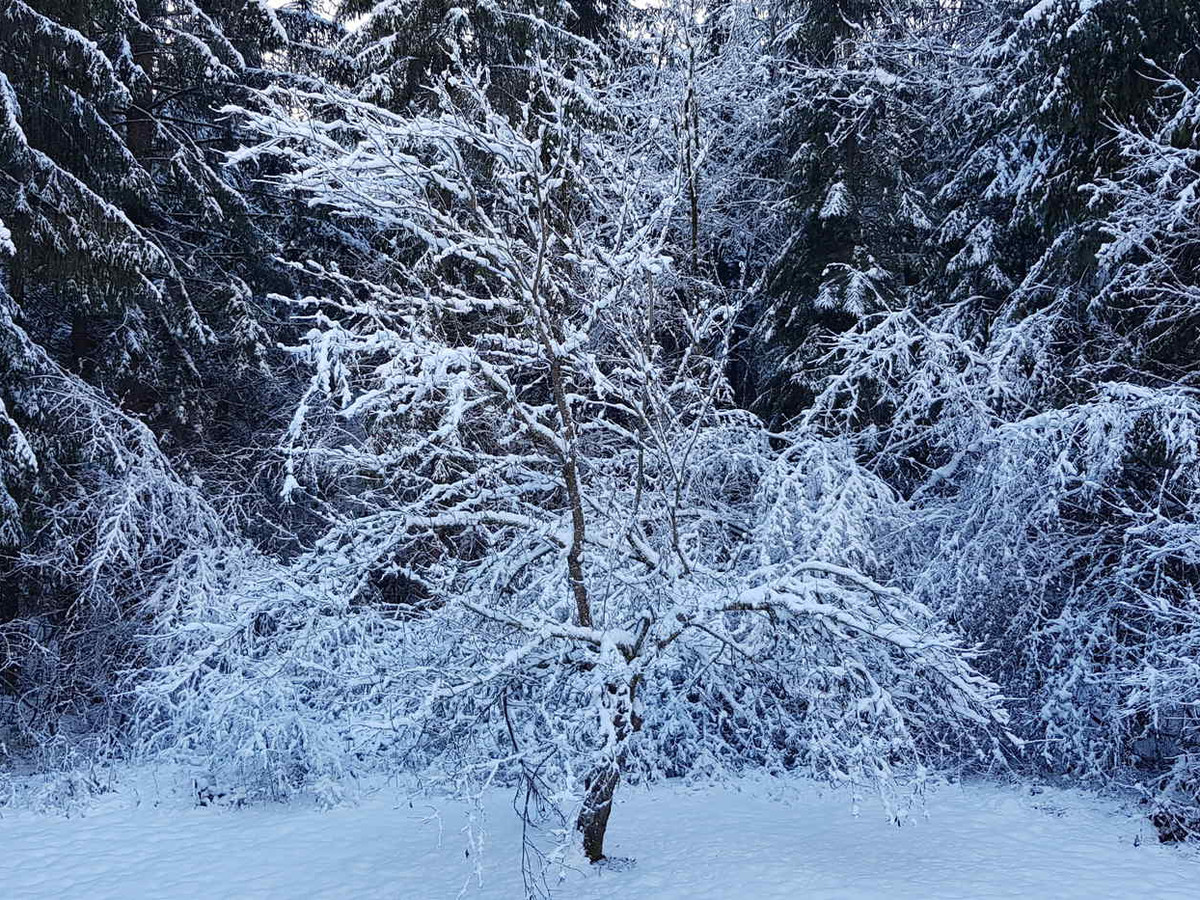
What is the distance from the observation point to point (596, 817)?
23.7ft

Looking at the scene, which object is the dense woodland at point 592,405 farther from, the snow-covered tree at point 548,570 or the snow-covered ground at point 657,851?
the snow-covered ground at point 657,851

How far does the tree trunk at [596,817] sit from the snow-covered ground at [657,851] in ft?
0.79

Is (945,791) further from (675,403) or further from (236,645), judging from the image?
(236,645)

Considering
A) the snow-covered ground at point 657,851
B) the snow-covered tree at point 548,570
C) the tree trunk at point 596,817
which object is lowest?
the snow-covered ground at point 657,851

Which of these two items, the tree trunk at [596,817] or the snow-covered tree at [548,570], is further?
the tree trunk at [596,817]

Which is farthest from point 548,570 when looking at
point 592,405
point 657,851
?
point 592,405

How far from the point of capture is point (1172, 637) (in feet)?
26.4

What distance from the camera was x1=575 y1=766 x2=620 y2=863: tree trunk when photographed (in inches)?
265

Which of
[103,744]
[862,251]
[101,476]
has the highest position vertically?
[862,251]

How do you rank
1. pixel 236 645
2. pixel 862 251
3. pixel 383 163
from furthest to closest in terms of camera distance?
1. pixel 862 251
2. pixel 236 645
3. pixel 383 163

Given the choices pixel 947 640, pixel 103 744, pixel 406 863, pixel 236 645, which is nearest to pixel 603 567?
pixel 947 640

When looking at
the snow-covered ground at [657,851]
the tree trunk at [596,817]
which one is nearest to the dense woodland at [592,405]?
the tree trunk at [596,817]

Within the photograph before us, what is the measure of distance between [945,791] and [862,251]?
675 centimetres

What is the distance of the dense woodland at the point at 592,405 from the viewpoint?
22.1 ft
